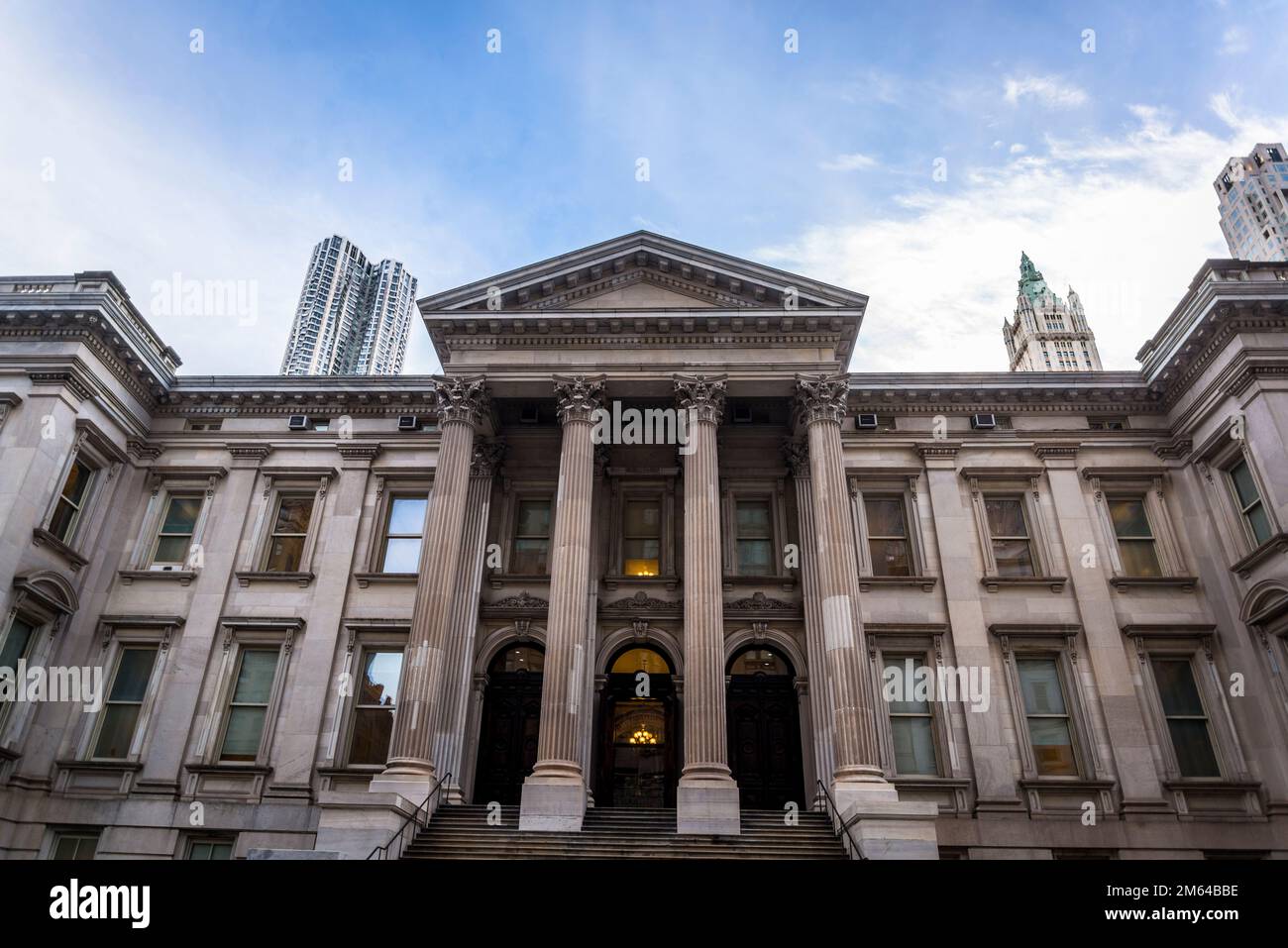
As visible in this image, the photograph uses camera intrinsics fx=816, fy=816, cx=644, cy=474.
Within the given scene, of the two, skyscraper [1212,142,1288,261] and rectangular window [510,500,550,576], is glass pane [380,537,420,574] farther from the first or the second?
skyscraper [1212,142,1288,261]

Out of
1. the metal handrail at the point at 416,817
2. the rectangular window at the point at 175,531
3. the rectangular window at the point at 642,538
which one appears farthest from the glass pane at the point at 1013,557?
the rectangular window at the point at 175,531

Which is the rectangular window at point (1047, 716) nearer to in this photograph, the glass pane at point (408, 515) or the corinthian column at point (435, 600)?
the corinthian column at point (435, 600)

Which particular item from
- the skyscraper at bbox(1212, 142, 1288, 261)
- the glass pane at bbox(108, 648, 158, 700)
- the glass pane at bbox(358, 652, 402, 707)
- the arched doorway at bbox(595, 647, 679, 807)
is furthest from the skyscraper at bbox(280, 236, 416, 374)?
the skyscraper at bbox(1212, 142, 1288, 261)

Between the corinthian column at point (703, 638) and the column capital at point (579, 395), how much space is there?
72.9 inches

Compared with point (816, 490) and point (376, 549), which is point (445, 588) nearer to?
point (376, 549)

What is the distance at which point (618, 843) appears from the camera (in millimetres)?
14039

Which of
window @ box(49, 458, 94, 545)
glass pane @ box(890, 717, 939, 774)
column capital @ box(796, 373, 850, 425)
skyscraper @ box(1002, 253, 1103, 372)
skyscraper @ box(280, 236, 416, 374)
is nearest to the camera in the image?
glass pane @ box(890, 717, 939, 774)

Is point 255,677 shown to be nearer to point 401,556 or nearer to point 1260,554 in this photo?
point 401,556

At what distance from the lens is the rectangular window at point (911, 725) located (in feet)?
60.8

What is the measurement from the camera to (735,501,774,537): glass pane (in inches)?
853

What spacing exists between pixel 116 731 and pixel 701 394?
1599 cm

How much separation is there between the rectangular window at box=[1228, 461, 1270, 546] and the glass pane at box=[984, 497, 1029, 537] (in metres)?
4.58

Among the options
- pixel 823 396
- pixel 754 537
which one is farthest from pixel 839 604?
pixel 754 537
